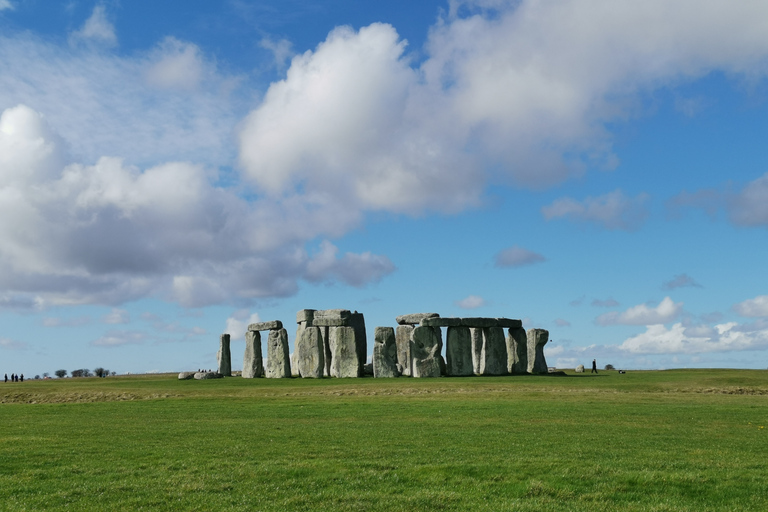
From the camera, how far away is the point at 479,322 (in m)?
45.2

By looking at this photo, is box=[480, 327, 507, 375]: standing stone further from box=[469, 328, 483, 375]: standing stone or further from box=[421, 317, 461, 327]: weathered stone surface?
box=[421, 317, 461, 327]: weathered stone surface

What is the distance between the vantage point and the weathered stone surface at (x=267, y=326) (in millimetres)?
48125

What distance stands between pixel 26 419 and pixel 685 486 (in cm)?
1891

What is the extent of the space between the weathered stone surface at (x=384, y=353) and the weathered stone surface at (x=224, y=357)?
15726mm

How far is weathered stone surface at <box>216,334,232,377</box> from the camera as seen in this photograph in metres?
54.1

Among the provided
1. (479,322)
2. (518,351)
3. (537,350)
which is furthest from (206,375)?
(537,350)

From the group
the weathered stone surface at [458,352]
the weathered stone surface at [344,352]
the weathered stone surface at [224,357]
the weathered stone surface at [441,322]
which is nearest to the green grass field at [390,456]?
the weathered stone surface at [441,322]

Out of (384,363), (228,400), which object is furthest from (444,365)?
(228,400)

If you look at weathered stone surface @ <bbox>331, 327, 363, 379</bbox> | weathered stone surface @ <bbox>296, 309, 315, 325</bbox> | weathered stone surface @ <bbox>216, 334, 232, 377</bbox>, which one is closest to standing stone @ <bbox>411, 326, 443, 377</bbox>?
weathered stone surface @ <bbox>331, 327, 363, 379</bbox>

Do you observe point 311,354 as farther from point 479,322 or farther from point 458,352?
point 479,322

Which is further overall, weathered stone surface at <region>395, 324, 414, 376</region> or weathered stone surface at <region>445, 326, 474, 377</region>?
weathered stone surface at <region>395, 324, 414, 376</region>

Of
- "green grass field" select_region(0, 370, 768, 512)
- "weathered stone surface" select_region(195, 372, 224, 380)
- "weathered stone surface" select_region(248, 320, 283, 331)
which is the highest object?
"weathered stone surface" select_region(248, 320, 283, 331)

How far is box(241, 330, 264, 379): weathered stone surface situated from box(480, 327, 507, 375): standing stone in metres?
15.1

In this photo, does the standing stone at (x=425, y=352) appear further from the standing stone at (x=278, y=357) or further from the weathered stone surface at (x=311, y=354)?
the standing stone at (x=278, y=357)
